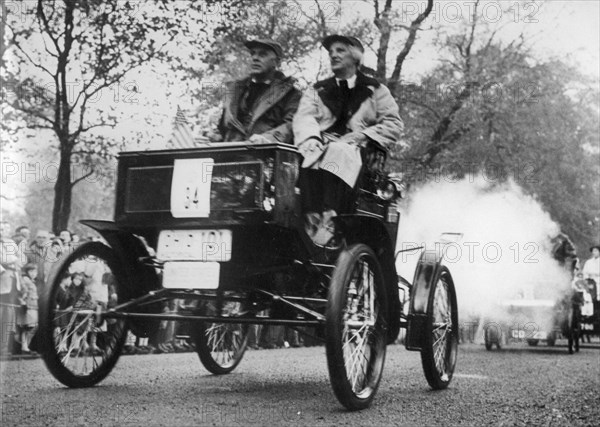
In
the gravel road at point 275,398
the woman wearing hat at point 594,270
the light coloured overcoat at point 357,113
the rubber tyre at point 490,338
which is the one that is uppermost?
the light coloured overcoat at point 357,113

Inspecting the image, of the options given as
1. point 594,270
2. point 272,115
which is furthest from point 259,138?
point 594,270

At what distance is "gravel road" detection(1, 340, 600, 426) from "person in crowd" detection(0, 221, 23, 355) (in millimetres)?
1125

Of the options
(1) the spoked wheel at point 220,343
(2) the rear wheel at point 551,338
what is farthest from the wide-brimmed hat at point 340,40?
(2) the rear wheel at point 551,338

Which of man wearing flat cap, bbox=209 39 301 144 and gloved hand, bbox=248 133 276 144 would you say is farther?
man wearing flat cap, bbox=209 39 301 144

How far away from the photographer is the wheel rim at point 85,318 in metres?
4.45

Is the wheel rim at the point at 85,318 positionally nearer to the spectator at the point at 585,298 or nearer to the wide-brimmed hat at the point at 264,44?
the wide-brimmed hat at the point at 264,44

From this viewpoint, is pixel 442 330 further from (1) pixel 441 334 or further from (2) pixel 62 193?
(2) pixel 62 193

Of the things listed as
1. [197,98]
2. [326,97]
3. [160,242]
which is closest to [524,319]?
[197,98]

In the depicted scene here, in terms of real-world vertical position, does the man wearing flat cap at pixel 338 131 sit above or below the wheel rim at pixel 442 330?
above

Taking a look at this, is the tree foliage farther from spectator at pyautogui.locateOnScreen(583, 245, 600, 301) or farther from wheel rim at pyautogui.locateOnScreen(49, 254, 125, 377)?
spectator at pyautogui.locateOnScreen(583, 245, 600, 301)

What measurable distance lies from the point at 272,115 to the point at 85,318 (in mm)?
1791

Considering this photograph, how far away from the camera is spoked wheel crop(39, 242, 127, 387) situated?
431 cm

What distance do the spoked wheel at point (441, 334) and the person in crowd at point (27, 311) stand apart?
15.7 ft

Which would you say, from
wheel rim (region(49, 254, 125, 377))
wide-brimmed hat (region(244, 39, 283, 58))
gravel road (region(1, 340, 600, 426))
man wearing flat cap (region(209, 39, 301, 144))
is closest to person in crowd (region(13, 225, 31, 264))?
gravel road (region(1, 340, 600, 426))
